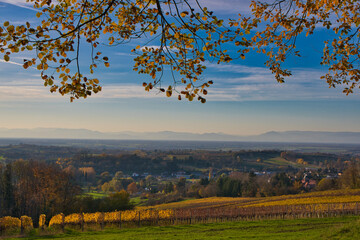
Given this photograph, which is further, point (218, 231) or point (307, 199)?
point (307, 199)

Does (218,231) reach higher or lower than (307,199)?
higher

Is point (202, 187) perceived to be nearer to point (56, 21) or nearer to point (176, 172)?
point (176, 172)

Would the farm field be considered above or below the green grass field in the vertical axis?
below

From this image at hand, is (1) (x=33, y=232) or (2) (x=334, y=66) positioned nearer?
(2) (x=334, y=66)

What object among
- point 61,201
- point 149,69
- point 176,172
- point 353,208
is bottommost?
point 176,172

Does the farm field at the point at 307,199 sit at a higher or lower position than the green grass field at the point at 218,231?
lower

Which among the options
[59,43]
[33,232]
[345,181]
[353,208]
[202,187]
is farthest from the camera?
[202,187]

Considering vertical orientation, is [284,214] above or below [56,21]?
below

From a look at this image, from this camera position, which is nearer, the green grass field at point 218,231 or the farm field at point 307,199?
the green grass field at point 218,231

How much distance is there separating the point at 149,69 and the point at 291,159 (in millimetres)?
164047

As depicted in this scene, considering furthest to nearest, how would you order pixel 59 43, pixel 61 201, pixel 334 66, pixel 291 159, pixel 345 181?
pixel 291 159, pixel 345 181, pixel 61 201, pixel 334 66, pixel 59 43

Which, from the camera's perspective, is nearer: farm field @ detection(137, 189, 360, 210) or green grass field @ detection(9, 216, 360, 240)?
green grass field @ detection(9, 216, 360, 240)

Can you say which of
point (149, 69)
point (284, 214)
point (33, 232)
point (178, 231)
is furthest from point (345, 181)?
point (149, 69)

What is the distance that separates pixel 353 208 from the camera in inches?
1057
